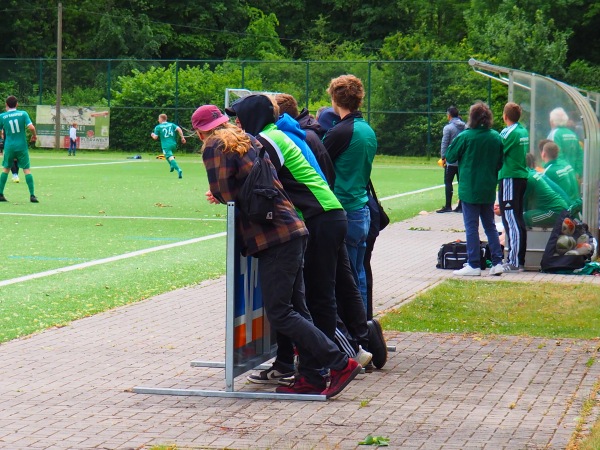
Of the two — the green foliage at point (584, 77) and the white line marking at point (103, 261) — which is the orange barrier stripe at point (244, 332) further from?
the green foliage at point (584, 77)

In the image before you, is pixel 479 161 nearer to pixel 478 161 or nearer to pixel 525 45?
pixel 478 161

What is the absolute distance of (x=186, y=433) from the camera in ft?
18.8

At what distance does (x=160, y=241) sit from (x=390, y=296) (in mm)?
5273

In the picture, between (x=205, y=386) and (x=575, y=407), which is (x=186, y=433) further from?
(x=575, y=407)

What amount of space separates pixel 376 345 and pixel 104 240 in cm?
851

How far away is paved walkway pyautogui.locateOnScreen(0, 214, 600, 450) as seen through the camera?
564 cm

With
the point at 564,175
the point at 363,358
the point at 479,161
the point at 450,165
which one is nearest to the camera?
the point at 363,358

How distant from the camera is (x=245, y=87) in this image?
49.5m

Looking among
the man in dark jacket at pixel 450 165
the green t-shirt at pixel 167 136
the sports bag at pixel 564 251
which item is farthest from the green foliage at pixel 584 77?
the sports bag at pixel 564 251

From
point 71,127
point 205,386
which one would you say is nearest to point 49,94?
point 71,127

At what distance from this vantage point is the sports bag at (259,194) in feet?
20.4

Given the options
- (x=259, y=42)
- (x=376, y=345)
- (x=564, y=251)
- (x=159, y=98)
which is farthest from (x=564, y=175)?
(x=259, y=42)

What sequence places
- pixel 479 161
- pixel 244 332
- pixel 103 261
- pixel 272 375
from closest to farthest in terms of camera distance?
pixel 244 332, pixel 272 375, pixel 479 161, pixel 103 261

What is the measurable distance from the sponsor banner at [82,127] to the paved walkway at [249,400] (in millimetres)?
40470
